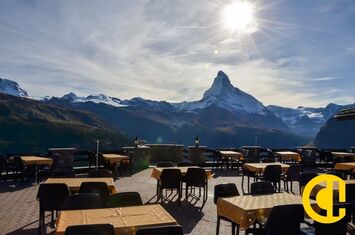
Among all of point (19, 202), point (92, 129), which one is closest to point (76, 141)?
point (92, 129)

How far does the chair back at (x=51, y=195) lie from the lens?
6.73 meters

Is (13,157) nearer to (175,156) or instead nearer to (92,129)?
(175,156)

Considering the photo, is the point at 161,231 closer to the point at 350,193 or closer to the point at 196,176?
the point at 350,193

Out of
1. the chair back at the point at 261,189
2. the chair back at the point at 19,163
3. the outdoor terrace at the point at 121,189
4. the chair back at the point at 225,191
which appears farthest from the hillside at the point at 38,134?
the chair back at the point at 261,189

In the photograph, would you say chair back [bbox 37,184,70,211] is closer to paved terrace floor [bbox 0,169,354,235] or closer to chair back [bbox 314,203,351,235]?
paved terrace floor [bbox 0,169,354,235]

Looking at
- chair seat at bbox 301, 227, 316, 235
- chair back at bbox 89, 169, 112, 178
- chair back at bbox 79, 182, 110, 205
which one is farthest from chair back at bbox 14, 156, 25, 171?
chair seat at bbox 301, 227, 316, 235

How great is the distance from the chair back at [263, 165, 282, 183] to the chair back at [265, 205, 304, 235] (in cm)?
578

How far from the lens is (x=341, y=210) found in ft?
16.9

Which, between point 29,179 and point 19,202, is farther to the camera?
point 29,179

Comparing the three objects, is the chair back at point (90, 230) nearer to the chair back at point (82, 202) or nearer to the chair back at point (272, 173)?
the chair back at point (82, 202)

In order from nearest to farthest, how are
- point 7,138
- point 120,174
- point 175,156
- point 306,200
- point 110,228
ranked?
1. point 110,228
2. point 306,200
3. point 120,174
4. point 175,156
5. point 7,138

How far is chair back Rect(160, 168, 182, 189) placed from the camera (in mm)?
9609

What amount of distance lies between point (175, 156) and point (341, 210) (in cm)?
1471

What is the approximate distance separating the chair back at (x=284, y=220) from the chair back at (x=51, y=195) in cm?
363
